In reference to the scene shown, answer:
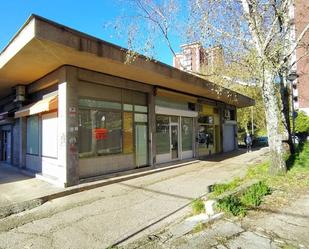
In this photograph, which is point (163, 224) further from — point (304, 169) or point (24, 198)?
point (304, 169)

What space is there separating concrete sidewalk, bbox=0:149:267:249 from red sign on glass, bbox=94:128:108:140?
194 cm

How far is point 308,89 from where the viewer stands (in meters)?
26.7

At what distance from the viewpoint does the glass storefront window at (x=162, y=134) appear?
13242 mm

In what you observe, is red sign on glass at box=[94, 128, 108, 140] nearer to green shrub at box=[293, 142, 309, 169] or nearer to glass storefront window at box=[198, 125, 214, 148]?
green shrub at box=[293, 142, 309, 169]

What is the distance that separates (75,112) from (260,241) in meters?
7.04

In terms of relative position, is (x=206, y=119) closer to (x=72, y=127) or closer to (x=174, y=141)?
(x=174, y=141)

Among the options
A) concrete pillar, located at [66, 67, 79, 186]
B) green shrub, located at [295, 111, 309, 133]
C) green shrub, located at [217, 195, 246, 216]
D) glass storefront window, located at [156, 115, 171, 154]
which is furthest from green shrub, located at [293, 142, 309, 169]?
green shrub, located at [295, 111, 309, 133]

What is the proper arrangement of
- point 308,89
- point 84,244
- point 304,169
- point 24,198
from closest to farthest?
point 84,244, point 24,198, point 304,169, point 308,89

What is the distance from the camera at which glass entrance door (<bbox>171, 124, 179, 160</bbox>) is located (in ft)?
46.9

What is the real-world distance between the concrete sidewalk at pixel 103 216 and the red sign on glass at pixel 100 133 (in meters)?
1.94

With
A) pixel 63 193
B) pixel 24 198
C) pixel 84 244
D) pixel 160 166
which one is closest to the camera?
pixel 84 244

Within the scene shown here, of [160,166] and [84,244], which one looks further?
[160,166]

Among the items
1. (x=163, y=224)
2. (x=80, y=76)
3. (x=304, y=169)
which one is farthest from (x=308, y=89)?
(x=163, y=224)

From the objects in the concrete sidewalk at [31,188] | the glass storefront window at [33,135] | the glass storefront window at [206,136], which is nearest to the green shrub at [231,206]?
the concrete sidewalk at [31,188]
